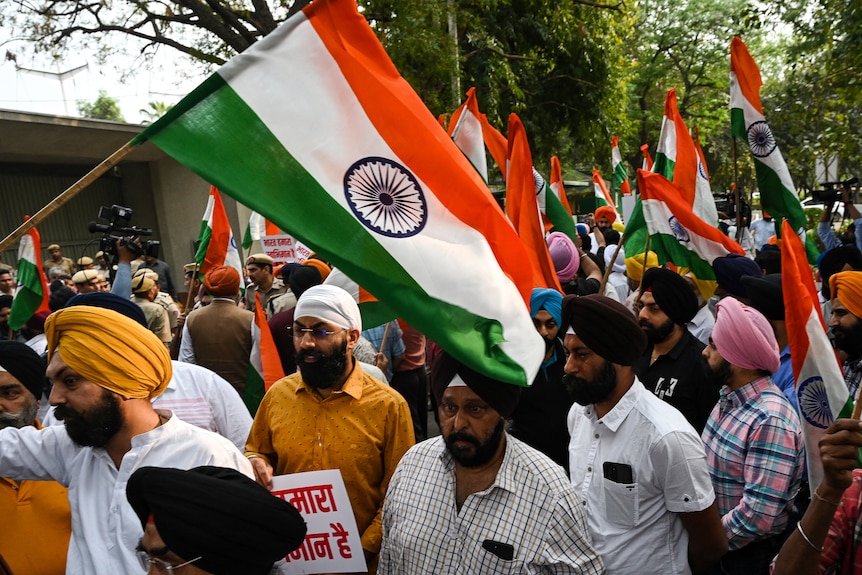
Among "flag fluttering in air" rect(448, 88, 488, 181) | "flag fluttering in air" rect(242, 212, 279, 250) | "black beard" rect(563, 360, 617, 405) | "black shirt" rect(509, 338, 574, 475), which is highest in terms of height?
"flag fluttering in air" rect(242, 212, 279, 250)

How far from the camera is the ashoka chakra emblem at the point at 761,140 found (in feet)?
22.2

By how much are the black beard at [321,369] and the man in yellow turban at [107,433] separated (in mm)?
810

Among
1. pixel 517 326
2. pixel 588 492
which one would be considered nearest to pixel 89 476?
pixel 517 326

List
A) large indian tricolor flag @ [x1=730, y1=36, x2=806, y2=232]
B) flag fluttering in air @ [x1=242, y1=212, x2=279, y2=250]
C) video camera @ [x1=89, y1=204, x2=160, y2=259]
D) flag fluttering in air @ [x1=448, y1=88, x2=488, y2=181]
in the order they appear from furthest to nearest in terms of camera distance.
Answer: flag fluttering in air @ [x1=242, y1=212, x2=279, y2=250] → large indian tricolor flag @ [x1=730, y1=36, x2=806, y2=232] → flag fluttering in air @ [x1=448, y1=88, x2=488, y2=181] → video camera @ [x1=89, y1=204, x2=160, y2=259]

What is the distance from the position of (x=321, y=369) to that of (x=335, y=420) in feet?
0.74

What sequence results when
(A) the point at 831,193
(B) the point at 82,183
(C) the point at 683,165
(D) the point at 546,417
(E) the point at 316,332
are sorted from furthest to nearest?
(A) the point at 831,193 < (C) the point at 683,165 < (D) the point at 546,417 < (E) the point at 316,332 < (B) the point at 82,183

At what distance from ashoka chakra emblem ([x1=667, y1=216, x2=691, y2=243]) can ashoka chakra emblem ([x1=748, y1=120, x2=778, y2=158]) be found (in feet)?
3.26

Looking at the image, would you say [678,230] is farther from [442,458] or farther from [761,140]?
[442,458]

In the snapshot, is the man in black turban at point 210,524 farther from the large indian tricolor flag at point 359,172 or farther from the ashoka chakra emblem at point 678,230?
the ashoka chakra emblem at point 678,230

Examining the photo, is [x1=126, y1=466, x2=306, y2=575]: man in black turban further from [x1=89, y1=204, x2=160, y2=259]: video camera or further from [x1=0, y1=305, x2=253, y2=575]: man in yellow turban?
[x1=89, y1=204, x2=160, y2=259]: video camera

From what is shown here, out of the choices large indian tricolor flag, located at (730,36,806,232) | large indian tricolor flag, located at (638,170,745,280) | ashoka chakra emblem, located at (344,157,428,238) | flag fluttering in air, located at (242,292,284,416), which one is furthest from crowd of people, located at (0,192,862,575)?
large indian tricolor flag, located at (730,36,806,232)

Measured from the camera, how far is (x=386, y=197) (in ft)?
9.10

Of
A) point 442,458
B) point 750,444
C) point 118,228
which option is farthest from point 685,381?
point 118,228

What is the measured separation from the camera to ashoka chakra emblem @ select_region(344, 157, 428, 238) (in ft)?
8.83
